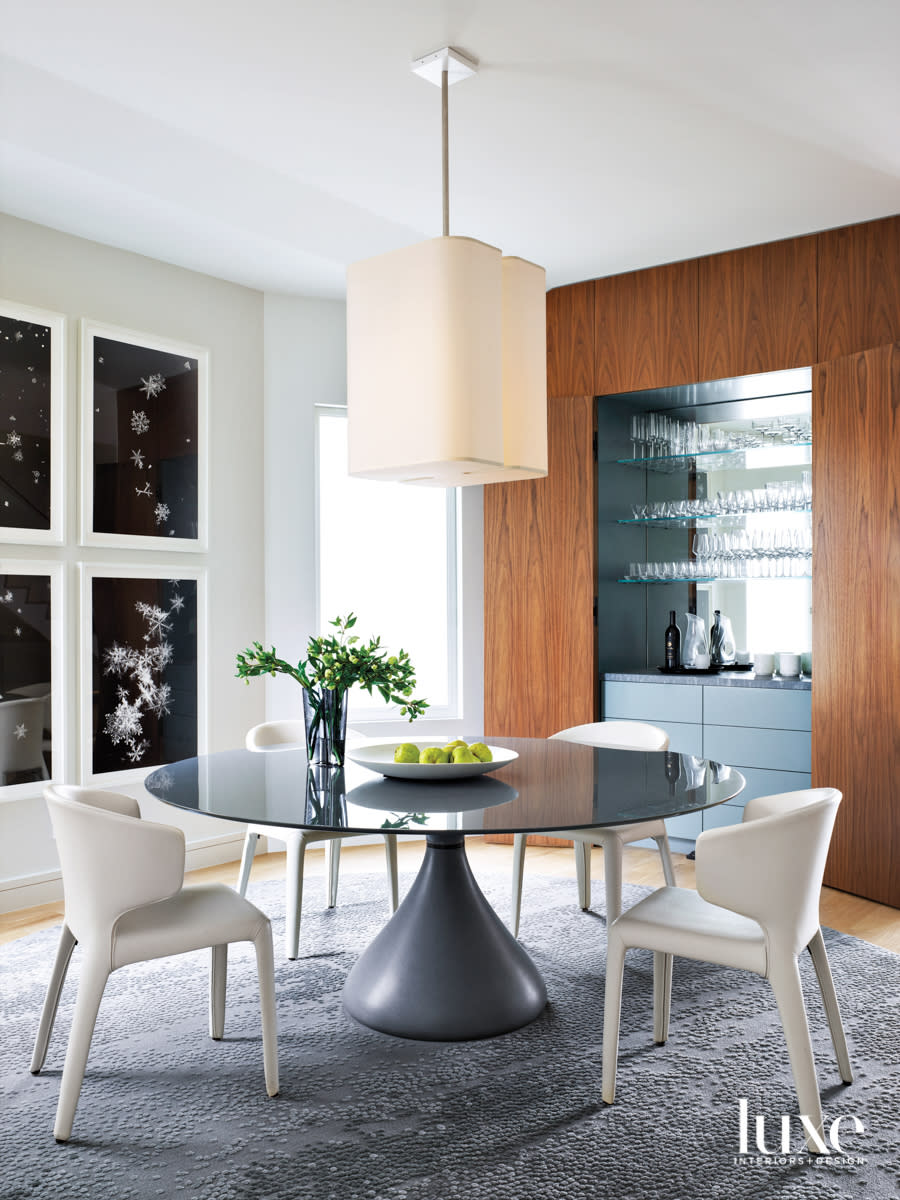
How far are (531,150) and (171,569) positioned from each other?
7.55 feet

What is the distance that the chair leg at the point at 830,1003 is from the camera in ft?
7.44

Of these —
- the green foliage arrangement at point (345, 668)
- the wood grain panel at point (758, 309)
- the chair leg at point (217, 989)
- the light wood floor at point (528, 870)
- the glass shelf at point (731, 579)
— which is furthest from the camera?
the glass shelf at point (731, 579)

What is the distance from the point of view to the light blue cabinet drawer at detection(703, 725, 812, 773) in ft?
13.8

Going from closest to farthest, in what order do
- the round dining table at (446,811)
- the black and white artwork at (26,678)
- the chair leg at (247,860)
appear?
the round dining table at (446,811) → the chair leg at (247,860) → the black and white artwork at (26,678)

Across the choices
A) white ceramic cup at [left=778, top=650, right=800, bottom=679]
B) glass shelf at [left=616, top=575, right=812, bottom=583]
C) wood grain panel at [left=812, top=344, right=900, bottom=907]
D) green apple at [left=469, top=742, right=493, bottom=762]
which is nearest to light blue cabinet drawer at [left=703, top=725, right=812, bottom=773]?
wood grain panel at [left=812, top=344, right=900, bottom=907]

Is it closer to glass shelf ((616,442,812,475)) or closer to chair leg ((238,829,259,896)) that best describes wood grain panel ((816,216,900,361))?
glass shelf ((616,442,812,475))

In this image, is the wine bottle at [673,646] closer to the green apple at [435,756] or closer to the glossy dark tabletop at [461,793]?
the glossy dark tabletop at [461,793]

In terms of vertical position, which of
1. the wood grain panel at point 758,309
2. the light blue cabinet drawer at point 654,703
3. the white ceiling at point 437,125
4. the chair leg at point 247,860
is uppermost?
the white ceiling at point 437,125

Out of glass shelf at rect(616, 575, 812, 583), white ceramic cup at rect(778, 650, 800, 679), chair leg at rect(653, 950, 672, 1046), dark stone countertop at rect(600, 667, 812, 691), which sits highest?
glass shelf at rect(616, 575, 812, 583)

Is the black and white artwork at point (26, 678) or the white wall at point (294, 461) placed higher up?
the white wall at point (294, 461)

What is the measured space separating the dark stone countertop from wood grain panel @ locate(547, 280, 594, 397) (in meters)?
1.39

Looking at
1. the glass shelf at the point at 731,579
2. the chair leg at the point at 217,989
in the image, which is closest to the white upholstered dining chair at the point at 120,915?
the chair leg at the point at 217,989

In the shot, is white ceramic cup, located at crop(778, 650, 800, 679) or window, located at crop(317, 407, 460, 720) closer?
white ceramic cup, located at crop(778, 650, 800, 679)

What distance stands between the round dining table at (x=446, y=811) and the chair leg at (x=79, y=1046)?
0.41 meters
